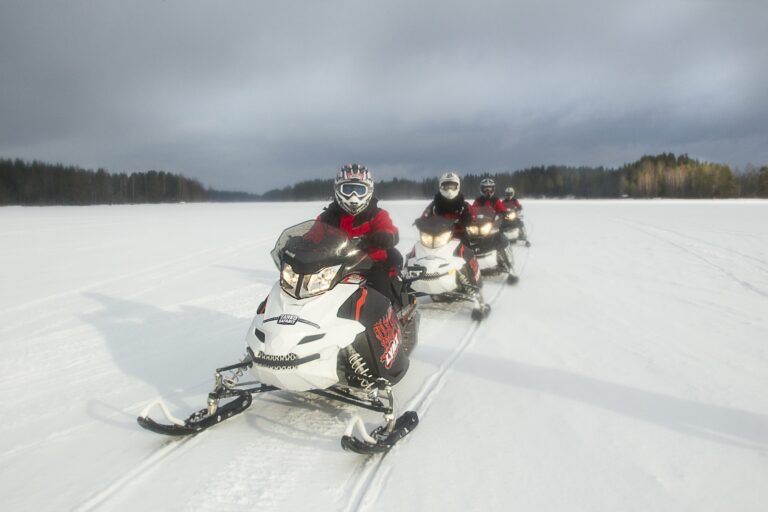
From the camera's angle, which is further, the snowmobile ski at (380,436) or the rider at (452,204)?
the rider at (452,204)

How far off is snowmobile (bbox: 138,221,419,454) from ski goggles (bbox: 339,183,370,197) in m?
0.79

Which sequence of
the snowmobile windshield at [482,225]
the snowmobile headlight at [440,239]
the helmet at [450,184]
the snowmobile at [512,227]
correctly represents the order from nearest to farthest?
the snowmobile headlight at [440,239]
the helmet at [450,184]
the snowmobile windshield at [482,225]
the snowmobile at [512,227]

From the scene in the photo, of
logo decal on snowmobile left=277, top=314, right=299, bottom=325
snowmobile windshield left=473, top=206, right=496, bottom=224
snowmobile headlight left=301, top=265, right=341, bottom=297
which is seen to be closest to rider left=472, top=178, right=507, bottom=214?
snowmobile windshield left=473, top=206, right=496, bottom=224

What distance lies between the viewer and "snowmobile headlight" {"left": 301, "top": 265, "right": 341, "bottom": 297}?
312cm

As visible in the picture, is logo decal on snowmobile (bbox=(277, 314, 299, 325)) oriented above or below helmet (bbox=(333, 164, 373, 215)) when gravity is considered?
below

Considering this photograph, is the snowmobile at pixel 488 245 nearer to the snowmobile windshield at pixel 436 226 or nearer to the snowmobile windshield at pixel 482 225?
the snowmobile windshield at pixel 482 225

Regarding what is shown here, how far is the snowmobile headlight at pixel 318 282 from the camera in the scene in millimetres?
3115

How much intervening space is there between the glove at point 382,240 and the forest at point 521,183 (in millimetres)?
56013

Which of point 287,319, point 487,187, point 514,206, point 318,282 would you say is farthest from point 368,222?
point 514,206

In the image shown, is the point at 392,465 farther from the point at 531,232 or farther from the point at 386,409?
the point at 531,232

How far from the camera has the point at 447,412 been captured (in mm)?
3590

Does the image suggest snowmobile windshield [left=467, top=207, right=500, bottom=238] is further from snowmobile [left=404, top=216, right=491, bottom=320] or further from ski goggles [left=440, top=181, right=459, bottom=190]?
snowmobile [left=404, top=216, right=491, bottom=320]

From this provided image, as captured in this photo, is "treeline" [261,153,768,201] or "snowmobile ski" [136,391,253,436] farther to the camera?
"treeline" [261,153,768,201]

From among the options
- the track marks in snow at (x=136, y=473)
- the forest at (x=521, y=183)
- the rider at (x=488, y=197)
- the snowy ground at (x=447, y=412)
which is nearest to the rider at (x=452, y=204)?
the snowy ground at (x=447, y=412)
